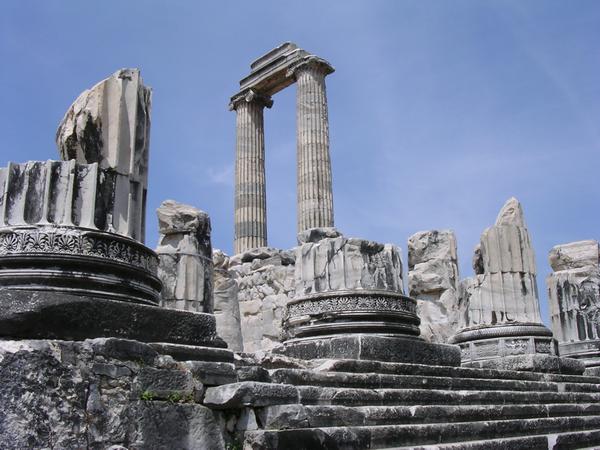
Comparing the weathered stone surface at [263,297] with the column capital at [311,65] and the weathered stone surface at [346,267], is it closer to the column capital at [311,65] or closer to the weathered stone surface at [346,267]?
the weathered stone surface at [346,267]

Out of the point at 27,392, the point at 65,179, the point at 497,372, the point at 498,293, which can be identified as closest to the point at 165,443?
the point at 27,392

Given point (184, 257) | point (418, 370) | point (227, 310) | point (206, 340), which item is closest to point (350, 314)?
point (418, 370)

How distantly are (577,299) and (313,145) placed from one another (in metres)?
12.2

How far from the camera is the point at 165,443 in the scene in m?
4.32

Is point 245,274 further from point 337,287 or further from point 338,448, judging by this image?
point 338,448

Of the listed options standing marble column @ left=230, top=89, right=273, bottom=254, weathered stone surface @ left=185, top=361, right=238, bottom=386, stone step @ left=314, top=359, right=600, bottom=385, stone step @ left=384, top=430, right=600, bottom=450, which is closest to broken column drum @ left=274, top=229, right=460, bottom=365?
stone step @ left=314, top=359, right=600, bottom=385

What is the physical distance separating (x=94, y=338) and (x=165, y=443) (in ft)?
2.62

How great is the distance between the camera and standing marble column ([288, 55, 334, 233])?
2323cm

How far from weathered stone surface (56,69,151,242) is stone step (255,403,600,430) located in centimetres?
183

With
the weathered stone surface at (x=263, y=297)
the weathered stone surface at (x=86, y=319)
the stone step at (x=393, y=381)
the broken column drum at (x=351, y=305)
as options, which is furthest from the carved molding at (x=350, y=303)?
the weathered stone surface at (x=263, y=297)

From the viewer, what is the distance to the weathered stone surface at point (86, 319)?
443cm

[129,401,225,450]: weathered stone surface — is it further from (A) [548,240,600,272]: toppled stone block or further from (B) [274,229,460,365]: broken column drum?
(A) [548,240,600,272]: toppled stone block

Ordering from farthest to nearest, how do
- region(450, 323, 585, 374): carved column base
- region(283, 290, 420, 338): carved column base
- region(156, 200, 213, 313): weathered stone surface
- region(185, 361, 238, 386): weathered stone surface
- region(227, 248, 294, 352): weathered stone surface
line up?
region(227, 248, 294, 352): weathered stone surface → region(450, 323, 585, 374): carved column base → region(156, 200, 213, 313): weathered stone surface → region(283, 290, 420, 338): carved column base → region(185, 361, 238, 386): weathered stone surface

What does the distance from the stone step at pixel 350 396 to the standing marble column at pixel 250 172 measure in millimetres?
16304
